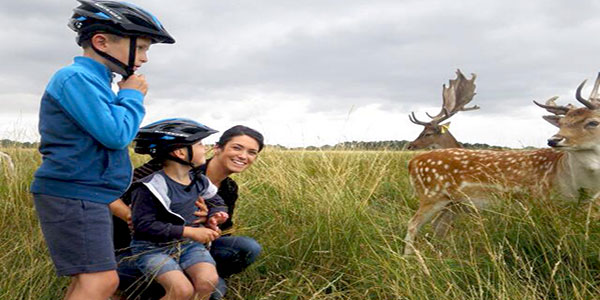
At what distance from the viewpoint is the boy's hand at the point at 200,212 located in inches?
124

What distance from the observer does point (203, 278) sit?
3.00m

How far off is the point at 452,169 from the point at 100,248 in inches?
160

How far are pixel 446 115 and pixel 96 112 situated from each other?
12.0 m

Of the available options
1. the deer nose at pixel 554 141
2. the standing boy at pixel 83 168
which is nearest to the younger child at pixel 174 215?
the standing boy at pixel 83 168

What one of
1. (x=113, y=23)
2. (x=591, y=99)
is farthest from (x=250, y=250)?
(x=591, y=99)

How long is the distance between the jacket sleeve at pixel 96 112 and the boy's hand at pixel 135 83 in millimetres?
158

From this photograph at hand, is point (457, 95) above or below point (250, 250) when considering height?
above

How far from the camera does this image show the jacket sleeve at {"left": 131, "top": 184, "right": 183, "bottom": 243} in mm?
2885

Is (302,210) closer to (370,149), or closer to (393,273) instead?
(393,273)

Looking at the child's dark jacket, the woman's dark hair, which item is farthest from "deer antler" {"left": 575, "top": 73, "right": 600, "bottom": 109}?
the child's dark jacket

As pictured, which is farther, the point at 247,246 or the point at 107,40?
the point at 247,246

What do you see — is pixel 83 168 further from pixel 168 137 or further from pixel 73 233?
pixel 168 137

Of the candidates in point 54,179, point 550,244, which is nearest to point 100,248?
point 54,179

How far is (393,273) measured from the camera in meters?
3.10
